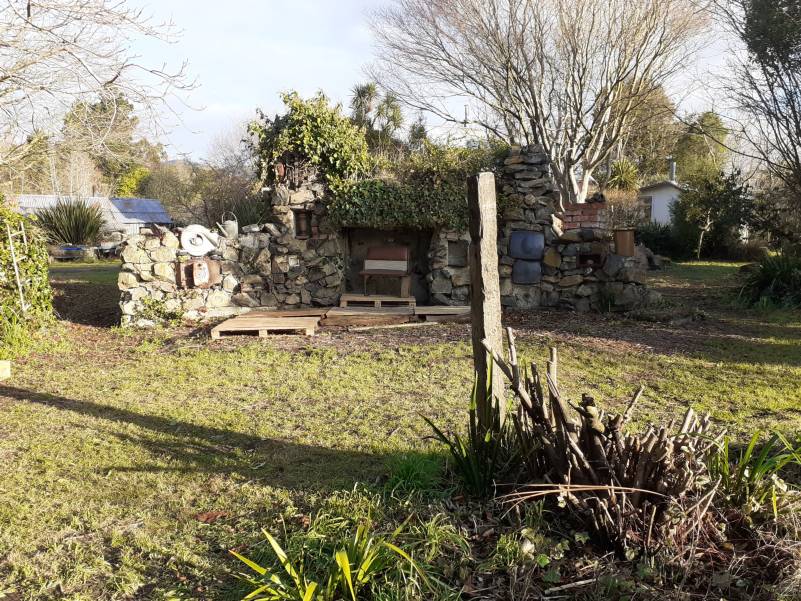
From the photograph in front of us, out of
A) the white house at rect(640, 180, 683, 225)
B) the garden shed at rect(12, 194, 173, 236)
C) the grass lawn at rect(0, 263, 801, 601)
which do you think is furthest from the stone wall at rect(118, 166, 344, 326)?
the white house at rect(640, 180, 683, 225)

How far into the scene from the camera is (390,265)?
8805 mm

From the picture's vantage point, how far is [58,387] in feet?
16.8

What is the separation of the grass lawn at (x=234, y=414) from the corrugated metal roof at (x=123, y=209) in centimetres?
1591

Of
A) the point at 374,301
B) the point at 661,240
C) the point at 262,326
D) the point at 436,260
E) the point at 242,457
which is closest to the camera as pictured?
the point at 242,457

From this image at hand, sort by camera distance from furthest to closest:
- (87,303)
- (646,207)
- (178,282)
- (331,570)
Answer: (646,207)
(87,303)
(178,282)
(331,570)

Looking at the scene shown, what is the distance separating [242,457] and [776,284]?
8529 millimetres

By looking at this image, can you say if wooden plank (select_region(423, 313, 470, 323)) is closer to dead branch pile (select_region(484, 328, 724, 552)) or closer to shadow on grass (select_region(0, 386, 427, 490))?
shadow on grass (select_region(0, 386, 427, 490))

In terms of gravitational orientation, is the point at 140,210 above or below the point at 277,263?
above

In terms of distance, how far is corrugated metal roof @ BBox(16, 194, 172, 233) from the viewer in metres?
22.0

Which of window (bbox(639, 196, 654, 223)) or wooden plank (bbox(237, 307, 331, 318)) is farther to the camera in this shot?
window (bbox(639, 196, 654, 223))

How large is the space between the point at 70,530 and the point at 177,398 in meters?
2.09

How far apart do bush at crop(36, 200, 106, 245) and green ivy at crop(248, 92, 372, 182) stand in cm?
1176

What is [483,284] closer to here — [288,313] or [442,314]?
[442,314]

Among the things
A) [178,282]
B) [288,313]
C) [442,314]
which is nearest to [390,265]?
[442,314]
